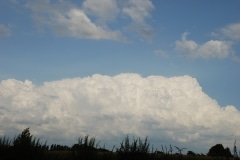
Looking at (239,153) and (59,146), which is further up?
(59,146)

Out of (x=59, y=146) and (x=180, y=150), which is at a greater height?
(x=59, y=146)

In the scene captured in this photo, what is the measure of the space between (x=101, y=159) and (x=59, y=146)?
8.37m

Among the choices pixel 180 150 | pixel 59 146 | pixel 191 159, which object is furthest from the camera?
pixel 59 146

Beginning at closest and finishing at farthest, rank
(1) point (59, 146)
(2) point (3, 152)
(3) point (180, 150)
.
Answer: (3) point (180, 150) → (2) point (3, 152) → (1) point (59, 146)

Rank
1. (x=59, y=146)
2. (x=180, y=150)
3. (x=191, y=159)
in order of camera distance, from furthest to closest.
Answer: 1. (x=59, y=146)
2. (x=191, y=159)
3. (x=180, y=150)

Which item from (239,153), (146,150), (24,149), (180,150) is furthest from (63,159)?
(239,153)

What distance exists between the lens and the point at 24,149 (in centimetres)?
2188

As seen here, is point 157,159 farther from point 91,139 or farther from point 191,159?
point 91,139

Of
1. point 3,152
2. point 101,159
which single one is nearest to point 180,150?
point 101,159

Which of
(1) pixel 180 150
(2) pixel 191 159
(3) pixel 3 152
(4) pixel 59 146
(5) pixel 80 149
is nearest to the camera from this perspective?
(1) pixel 180 150

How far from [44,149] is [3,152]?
2804 mm

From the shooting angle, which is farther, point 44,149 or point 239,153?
point 44,149

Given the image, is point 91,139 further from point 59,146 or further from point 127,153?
point 59,146

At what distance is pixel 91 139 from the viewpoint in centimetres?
2139
